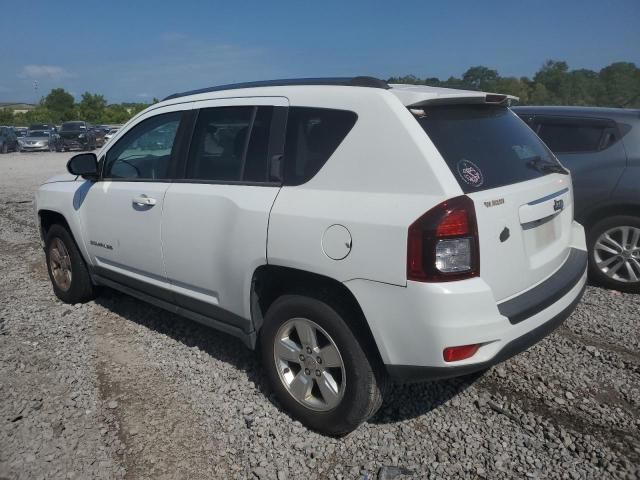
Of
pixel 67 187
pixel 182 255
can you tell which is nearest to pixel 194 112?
pixel 182 255

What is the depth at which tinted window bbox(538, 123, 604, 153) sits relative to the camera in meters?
5.08

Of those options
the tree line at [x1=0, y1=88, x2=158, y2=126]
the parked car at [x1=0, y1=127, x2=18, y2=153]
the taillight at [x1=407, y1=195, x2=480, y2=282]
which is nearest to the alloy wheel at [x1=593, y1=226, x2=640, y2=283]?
the taillight at [x1=407, y1=195, x2=480, y2=282]

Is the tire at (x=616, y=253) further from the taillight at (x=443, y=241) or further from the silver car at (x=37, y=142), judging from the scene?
the silver car at (x=37, y=142)

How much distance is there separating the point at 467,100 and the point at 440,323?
1248 mm

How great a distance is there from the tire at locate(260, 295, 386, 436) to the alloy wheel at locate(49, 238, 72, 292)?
2.66 meters

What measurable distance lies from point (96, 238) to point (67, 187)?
72 centimetres

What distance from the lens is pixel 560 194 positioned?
3000 millimetres

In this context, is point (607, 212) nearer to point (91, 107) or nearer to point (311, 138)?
point (311, 138)

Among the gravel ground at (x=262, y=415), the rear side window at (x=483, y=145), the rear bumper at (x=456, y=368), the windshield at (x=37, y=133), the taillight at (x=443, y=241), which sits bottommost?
the gravel ground at (x=262, y=415)

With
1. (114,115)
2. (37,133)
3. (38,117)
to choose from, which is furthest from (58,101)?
(37,133)

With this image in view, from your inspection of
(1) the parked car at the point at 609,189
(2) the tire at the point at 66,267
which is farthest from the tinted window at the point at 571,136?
(2) the tire at the point at 66,267

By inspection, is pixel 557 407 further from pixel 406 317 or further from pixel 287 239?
pixel 287 239

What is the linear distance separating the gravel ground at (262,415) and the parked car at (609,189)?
0.65 metres

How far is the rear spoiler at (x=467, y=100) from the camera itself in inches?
103
